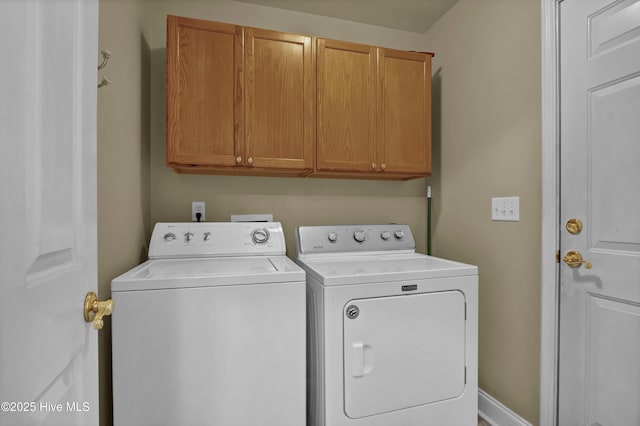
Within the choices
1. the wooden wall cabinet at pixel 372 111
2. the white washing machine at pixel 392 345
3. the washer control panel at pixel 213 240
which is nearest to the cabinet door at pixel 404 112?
the wooden wall cabinet at pixel 372 111

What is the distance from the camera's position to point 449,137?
2211 millimetres

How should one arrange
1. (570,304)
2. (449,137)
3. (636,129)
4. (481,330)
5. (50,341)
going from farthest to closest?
(449,137) → (481,330) → (570,304) → (636,129) → (50,341)

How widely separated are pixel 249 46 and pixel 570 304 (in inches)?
81.5

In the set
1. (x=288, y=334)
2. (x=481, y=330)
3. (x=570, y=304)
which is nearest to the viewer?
(x=288, y=334)

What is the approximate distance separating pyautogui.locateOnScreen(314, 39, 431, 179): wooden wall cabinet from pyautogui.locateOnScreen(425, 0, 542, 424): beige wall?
24 centimetres

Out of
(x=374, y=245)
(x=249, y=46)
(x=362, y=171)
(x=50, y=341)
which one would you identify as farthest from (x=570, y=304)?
(x=249, y=46)

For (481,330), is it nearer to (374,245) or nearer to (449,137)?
(374,245)

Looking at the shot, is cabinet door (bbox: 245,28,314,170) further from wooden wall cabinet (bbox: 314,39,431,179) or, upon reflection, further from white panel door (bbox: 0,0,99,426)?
white panel door (bbox: 0,0,99,426)

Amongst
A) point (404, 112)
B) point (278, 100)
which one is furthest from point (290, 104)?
point (404, 112)

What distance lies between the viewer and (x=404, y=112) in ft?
6.65

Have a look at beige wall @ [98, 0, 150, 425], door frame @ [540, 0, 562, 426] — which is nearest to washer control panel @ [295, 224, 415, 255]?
door frame @ [540, 0, 562, 426]

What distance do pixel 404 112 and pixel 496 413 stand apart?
185 centimetres

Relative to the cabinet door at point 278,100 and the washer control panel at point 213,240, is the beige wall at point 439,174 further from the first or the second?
the cabinet door at point 278,100

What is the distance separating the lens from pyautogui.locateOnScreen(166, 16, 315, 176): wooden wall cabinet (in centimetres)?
167
